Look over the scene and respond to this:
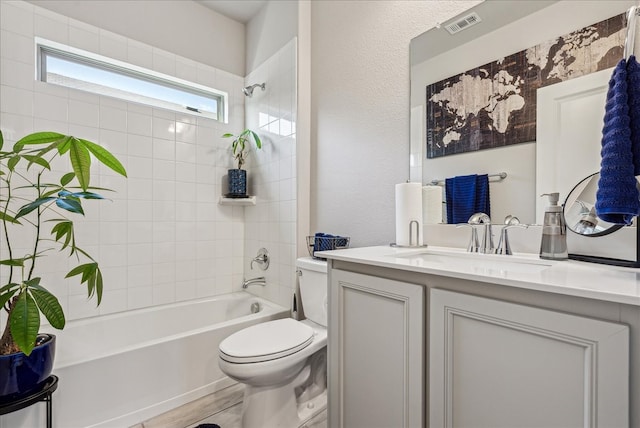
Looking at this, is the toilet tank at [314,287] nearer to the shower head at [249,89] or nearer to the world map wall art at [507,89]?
the world map wall art at [507,89]

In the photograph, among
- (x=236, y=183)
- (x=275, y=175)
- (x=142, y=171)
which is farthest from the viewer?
(x=236, y=183)

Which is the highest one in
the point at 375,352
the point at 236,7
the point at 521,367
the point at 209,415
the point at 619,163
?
the point at 236,7

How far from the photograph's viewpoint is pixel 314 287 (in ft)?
5.67

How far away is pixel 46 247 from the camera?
1.84m

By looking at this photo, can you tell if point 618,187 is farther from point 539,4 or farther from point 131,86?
point 131,86

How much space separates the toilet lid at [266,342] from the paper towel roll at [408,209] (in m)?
0.69

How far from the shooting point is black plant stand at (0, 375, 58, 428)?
1.09 meters

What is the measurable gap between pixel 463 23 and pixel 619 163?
97cm

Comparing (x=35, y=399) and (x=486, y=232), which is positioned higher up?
(x=486, y=232)

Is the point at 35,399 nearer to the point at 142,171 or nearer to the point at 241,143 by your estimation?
the point at 142,171

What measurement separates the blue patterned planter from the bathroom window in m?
0.54

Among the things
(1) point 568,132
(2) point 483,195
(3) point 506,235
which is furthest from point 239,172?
(1) point 568,132

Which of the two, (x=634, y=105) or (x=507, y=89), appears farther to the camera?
(x=507, y=89)

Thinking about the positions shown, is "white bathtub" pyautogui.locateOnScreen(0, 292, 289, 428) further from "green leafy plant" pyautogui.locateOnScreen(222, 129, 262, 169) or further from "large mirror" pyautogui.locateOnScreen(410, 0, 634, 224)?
"large mirror" pyautogui.locateOnScreen(410, 0, 634, 224)
